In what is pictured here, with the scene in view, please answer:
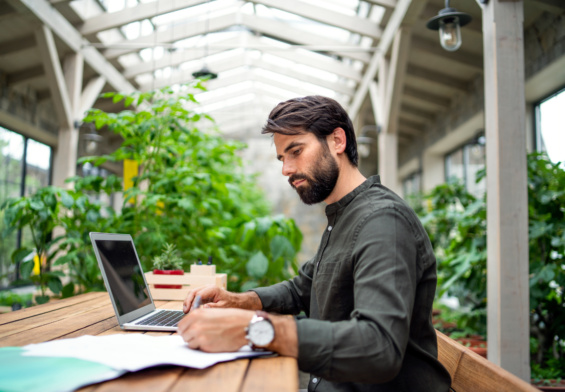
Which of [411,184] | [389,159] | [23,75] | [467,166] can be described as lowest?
[389,159]

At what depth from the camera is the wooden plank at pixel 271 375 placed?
28.2 inches

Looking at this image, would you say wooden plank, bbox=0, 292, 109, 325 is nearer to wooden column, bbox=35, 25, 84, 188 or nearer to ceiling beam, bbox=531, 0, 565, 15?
wooden column, bbox=35, 25, 84, 188

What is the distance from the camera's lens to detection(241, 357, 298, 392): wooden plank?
0.72m

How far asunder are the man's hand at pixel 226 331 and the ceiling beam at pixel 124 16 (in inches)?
216

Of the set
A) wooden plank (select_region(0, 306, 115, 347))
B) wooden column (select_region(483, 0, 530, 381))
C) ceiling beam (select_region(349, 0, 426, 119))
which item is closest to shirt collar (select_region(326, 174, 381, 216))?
wooden plank (select_region(0, 306, 115, 347))

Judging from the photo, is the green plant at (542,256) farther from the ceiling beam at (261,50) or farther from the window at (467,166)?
the ceiling beam at (261,50)

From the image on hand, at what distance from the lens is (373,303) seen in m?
0.88

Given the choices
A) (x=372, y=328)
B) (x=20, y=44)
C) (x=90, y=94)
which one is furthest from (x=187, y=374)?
(x=90, y=94)

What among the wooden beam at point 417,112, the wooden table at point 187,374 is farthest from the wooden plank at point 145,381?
the wooden beam at point 417,112

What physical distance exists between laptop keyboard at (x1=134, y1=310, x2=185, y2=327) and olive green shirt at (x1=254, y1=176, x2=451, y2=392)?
38 cm

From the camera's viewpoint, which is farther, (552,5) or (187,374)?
(552,5)

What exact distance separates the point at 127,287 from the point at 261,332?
611mm

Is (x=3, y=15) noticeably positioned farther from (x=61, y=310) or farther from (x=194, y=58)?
(x=61, y=310)

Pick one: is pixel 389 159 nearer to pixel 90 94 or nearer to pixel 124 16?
pixel 124 16
